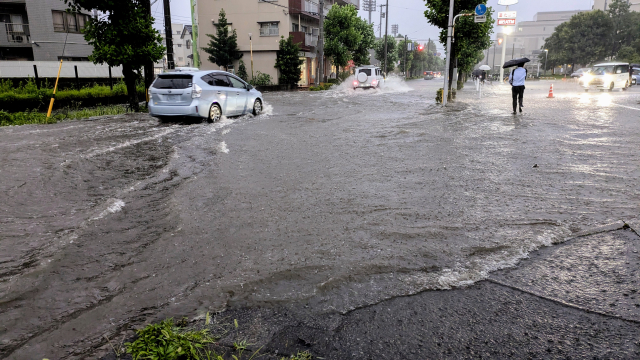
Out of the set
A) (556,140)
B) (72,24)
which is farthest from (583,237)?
(72,24)

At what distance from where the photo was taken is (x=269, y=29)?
135ft

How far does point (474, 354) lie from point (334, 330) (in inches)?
32.1

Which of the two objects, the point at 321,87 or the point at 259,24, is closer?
the point at 321,87

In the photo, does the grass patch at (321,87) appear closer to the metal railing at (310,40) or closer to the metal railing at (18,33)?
the metal railing at (310,40)

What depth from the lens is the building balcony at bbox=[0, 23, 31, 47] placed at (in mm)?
28406

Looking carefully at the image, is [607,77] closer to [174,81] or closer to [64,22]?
[174,81]

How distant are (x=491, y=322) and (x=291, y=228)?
2.26 meters

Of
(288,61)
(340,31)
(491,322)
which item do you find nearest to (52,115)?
(491,322)

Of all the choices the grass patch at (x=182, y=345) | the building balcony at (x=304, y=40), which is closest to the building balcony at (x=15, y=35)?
the building balcony at (x=304, y=40)

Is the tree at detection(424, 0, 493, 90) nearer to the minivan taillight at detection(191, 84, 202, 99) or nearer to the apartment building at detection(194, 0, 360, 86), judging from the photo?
the minivan taillight at detection(191, 84, 202, 99)

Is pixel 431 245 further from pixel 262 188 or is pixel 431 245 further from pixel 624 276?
pixel 262 188

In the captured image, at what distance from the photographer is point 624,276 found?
3.39 m

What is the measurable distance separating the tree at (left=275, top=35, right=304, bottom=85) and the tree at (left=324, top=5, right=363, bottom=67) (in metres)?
6.69

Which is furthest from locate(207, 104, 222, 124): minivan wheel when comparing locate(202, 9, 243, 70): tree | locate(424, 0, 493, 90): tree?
locate(202, 9, 243, 70): tree
